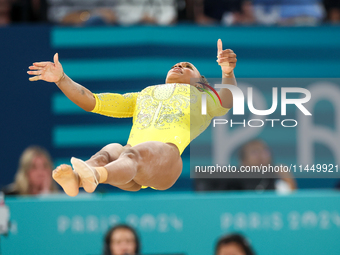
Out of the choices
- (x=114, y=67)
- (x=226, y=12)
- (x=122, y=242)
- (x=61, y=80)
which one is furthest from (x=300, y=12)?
(x=61, y=80)

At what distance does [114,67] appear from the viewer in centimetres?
590

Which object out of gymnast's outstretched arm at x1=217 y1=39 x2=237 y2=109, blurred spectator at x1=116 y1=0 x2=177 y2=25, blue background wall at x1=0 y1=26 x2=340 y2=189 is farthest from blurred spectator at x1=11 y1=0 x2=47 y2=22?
gymnast's outstretched arm at x1=217 y1=39 x2=237 y2=109

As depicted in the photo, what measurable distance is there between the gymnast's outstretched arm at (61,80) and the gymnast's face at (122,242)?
90.4 inches

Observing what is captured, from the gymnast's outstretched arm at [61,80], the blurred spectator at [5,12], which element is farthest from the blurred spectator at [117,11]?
the gymnast's outstretched arm at [61,80]

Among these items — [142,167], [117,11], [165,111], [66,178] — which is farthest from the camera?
[117,11]

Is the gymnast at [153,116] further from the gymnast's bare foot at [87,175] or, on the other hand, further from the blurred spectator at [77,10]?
the blurred spectator at [77,10]

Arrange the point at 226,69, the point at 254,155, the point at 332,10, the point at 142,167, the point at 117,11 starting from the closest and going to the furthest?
the point at 142,167 → the point at 226,69 → the point at 254,155 → the point at 117,11 → the point at 332,10

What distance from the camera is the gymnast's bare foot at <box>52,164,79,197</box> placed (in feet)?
7.11

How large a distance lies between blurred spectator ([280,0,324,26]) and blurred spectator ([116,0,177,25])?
1340 mm

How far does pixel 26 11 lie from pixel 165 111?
416 centimetres

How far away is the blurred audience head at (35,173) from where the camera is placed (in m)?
4.82

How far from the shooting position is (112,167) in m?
2.30

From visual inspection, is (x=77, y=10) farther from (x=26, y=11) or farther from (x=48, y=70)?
(x=48, y=70)

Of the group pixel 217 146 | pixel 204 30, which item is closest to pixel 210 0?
pixel 204 30
